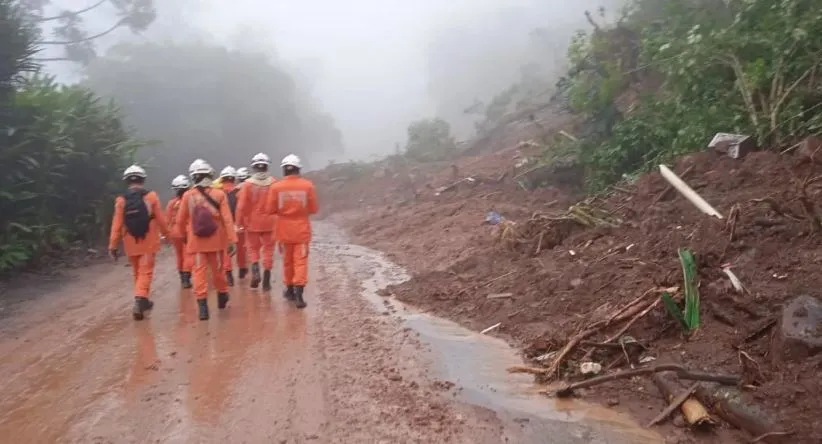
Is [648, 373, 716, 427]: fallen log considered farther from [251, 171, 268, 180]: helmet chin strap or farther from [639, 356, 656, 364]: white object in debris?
[251, 171, 268, 180]: helmet chin strap

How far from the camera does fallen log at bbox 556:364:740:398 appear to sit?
4746 millimetres

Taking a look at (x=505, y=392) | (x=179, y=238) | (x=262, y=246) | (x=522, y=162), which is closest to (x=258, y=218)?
(x=262, y=246)

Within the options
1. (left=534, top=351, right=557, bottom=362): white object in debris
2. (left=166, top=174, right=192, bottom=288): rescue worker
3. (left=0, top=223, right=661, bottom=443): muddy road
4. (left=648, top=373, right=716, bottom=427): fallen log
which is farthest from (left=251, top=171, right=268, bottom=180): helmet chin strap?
(left=648, top=373, right=716, bottom=427): fallen log

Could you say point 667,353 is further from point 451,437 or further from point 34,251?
point 34,251

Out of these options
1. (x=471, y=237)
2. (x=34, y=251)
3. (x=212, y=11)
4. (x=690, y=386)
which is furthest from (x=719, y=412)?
(x=212, y=11)

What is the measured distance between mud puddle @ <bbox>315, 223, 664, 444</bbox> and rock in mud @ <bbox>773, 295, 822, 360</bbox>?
1.08m

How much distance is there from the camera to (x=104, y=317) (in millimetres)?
8617

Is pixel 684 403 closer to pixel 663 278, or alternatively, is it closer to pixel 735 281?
pixel 735 281

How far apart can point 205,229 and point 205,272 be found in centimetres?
50

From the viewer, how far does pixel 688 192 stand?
8008 millimetres

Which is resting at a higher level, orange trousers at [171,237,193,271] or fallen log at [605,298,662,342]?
fallen log at [605,298,662,342]

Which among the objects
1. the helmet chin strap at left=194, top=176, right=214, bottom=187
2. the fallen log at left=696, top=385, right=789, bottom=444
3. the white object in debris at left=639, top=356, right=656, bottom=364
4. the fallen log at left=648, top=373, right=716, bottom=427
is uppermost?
the helmet chin strap at left=194, top=176, right=214, bottom=187

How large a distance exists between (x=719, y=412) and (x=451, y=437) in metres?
1.66

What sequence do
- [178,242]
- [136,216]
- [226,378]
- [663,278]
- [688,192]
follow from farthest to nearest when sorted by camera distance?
[178,242] < [136,216] < [688,192] < [663,278] < [226,378]
